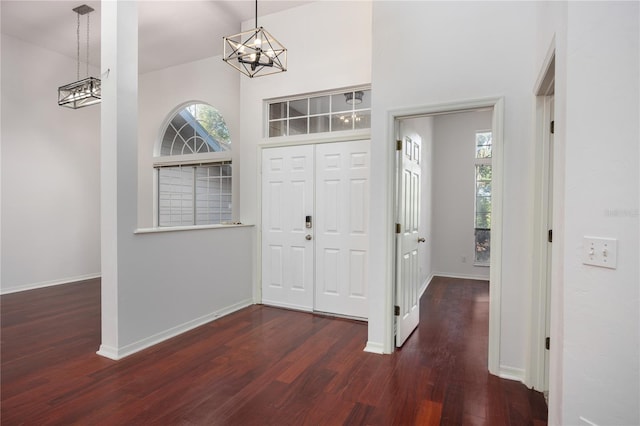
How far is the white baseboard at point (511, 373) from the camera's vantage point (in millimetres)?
2478

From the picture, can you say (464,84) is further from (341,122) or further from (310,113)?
(310,113)

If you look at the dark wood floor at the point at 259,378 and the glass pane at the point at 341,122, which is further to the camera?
the glass pane at the point at 341,122

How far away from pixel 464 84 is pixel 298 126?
2116mm

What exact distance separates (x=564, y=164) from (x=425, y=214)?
3970 mm

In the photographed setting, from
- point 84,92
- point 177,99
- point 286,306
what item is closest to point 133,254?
point 286,306

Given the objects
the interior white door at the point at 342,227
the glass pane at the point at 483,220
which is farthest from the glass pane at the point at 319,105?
the glass pane at the point at 483,220

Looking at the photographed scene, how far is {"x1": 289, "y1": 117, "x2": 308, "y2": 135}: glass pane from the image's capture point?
13.7 ft

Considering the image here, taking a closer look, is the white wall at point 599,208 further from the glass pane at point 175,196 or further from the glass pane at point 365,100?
the glass pane at point 175,196

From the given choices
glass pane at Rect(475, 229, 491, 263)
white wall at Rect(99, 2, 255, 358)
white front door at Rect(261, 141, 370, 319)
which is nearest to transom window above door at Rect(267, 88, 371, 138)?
white front door at Rect(261, 141, 370, 319)

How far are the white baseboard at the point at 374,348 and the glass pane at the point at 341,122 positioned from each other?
2341 mm

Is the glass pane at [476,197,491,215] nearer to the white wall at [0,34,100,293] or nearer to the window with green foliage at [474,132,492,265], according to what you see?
the window with green foliage at [474,132,492,265]

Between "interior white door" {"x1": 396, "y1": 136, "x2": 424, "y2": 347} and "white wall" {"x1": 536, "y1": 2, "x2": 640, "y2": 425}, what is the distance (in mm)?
1484

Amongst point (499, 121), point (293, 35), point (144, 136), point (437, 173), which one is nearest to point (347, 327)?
point (499, 121)

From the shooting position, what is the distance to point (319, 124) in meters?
4.07
